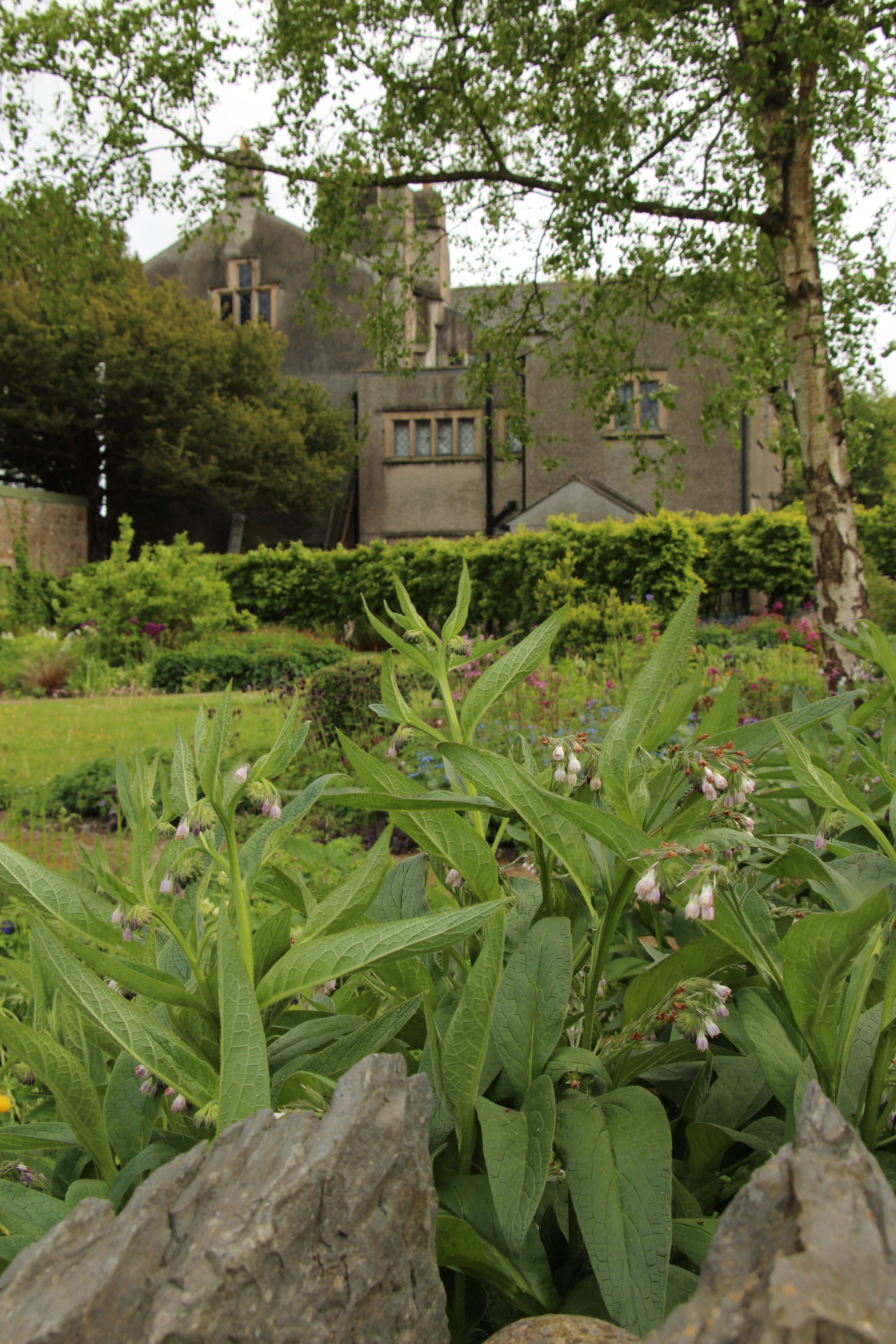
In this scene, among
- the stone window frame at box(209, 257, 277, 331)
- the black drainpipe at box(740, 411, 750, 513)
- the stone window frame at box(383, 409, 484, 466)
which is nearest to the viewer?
the black drainpipe at box(740, 411, 750, 513)

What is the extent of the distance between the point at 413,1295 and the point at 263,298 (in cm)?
3142

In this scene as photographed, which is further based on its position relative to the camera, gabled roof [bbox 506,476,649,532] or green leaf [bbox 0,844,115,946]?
gabled roof [bbox 506,476,649,532]

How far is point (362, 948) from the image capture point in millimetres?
675

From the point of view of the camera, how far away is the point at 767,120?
5750 mm

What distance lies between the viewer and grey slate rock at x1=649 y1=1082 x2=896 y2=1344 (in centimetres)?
34

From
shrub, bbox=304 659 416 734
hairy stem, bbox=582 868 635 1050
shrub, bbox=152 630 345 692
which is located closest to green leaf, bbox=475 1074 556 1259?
hairy stem, bbox=582 868 635 1050

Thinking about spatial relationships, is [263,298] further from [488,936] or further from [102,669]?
[488,936]

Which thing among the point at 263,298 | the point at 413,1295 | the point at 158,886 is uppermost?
the point at 263,298

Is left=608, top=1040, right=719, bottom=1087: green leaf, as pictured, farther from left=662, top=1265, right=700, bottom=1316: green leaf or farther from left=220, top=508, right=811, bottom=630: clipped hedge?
left=220, top=508, right=811, bottom=630: clipped hedge

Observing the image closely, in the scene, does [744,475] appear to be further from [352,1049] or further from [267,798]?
[352,1049]

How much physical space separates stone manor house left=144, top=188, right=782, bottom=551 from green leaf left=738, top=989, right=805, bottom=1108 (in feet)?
57.5

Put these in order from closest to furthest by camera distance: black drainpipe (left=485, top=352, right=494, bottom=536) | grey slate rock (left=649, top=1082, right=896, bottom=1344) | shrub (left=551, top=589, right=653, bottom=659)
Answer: grey slate rock (left=649, top=1082, right=896, bottom=1344)
shrub (left=551, top=589, right=653, bottom=659)
black drainpipe (left=485, top=352, right=494, bottom=536)

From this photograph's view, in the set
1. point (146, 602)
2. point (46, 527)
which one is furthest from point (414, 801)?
point (46, 527)

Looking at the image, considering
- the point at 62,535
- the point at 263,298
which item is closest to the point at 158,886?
the point at 62,535
